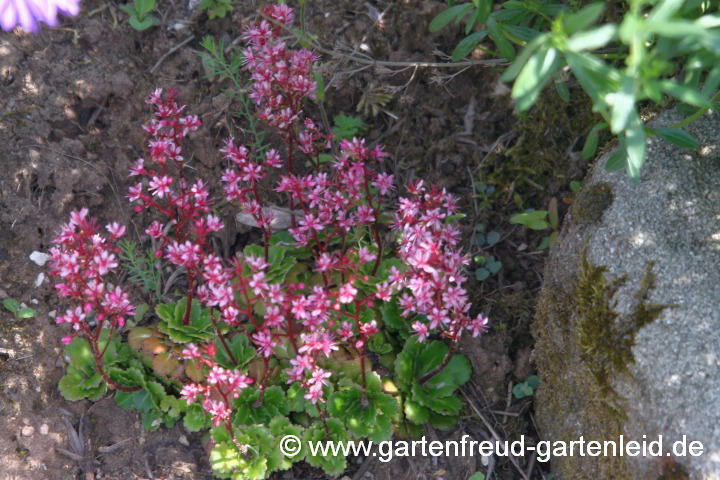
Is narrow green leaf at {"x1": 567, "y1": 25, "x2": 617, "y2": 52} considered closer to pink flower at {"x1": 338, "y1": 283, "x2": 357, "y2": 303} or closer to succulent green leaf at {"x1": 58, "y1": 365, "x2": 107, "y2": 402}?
pink flower at {"x1": 338, "y1": 283, "x2": 357, "y2": 303}

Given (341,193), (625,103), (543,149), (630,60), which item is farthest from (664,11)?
(543,149)

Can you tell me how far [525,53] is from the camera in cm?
203

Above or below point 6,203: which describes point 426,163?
below

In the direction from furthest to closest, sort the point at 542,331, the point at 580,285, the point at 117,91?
the point at 117,91, the point at 542,331, the point at 580,285

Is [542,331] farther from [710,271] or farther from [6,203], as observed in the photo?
[6,203]

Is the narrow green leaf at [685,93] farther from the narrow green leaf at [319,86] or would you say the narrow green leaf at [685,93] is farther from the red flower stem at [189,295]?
the red flower stem at [189,295]

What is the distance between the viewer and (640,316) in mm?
2662

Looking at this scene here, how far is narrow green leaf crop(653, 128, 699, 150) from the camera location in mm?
2646

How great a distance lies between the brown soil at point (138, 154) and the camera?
3.15 m

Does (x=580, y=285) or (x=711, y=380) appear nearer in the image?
(x=711, y=380)

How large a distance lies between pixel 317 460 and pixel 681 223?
187cm

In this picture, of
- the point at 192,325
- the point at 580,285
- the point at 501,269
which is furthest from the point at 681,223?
the point at 192,325

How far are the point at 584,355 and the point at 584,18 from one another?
5.00 ft

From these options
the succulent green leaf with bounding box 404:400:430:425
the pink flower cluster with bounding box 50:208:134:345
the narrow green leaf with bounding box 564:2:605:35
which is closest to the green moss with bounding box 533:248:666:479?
the succulent green leaf with bounding box 404:400:430:425
